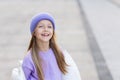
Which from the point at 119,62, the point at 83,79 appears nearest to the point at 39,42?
the point at 83,79

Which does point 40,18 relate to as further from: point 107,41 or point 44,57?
point 107,41

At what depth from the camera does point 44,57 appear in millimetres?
3402

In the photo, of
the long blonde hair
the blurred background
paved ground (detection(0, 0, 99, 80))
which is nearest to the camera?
the long blonde hair

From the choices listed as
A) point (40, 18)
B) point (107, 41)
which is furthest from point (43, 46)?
point (107, 41)

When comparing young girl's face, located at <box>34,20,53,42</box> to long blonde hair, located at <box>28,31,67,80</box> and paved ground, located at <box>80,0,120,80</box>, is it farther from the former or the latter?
paved ground, located at <box>80,0,120,80</box>

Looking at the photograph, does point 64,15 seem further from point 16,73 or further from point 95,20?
point 16,73

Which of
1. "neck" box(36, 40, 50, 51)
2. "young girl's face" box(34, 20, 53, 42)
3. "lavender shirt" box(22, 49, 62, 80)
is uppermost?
"young girl's face" box(34, 20, 53, 42)

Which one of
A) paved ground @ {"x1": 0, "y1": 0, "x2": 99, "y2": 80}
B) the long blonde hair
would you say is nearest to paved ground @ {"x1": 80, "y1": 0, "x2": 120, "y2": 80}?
paved ground @ {"x1": 0, "y1": 0, "x2": 99, "y2": 80}

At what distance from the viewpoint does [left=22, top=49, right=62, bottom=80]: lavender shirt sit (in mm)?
3340

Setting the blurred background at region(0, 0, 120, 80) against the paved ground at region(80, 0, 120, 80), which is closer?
the paved ground at region(80, 0, 120, 80)

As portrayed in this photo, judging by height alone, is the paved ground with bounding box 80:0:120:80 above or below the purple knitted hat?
below

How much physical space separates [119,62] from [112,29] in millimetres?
4461

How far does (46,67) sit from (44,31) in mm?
299

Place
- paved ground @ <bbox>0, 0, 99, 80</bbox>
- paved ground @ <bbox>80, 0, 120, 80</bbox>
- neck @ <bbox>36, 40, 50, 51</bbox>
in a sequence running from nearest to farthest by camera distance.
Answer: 1. neck @ <bbox>36, 40, 50, 51</bbox>
2. paved ground @ <bbox>80, 0, 120, 80</bbox>
3. paved ground @ <bbox>0, 0, 99, 80</bbox>
